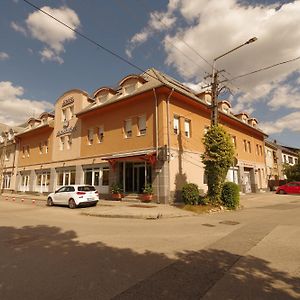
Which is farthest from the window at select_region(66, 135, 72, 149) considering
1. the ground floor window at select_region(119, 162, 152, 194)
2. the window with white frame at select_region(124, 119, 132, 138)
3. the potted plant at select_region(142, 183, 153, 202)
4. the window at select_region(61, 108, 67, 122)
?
the potted plant at select_region(142, 183, 153, 202)

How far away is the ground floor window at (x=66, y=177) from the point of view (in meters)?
27.3

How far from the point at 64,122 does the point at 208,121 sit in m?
15.2

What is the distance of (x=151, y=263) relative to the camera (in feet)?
19.6

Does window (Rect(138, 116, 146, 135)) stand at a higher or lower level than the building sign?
lower

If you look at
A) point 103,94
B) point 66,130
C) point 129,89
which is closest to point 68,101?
point 66,130

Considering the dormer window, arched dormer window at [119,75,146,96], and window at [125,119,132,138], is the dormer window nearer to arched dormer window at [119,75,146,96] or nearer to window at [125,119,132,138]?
arched dormer window at [119,75,146,96]

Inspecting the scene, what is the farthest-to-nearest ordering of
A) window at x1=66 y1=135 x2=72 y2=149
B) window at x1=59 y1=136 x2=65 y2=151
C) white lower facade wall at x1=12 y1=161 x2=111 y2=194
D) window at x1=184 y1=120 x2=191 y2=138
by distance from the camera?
window at x1=59 y1=136 x2=65 y2=151 < window at x1=66 y1=135 x2=72 y2=149 < white lower facade wall at x1=12 y1=161 x2=111 y2=194 < window at x1=184 y1=120 x2=191 y2=138

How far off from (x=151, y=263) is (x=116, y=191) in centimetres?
1557

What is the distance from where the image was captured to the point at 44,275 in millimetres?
5379

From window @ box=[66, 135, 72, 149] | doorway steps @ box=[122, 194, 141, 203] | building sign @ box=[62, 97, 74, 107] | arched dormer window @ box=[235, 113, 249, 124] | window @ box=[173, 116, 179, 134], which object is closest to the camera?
doorway steps @ box=[122, 194, 141, 203]

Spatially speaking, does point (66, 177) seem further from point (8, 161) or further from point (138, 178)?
point (8, 161)

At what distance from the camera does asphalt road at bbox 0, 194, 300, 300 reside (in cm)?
456

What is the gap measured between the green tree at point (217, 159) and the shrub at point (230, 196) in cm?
47

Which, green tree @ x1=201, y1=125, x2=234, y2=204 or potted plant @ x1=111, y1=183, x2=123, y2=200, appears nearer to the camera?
green tree @ x1=201, y1=125, x2=234, y2=204
